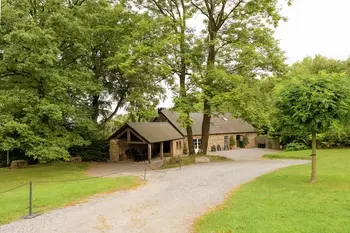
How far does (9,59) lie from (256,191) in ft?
53.0

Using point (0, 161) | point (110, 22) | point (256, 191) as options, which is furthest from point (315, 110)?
point (0, 161)

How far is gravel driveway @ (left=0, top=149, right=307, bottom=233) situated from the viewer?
8.51m

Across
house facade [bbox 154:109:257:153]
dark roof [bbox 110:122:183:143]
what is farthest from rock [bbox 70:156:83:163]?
house facade [bbox 154:109:257:153]

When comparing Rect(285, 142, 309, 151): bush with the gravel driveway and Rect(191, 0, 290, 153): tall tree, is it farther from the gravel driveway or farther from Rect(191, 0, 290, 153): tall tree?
the gravel driveway

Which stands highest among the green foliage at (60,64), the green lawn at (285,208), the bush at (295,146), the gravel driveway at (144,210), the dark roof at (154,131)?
the green foliage at (60,64)

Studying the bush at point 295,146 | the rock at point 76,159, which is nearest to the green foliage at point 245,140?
the bush at point 295,146

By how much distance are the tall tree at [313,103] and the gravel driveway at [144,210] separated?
13.4 feet

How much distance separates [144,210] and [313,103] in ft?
26.7

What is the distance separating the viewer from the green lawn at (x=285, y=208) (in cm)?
767

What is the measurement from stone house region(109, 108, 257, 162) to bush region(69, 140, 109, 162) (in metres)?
0.91

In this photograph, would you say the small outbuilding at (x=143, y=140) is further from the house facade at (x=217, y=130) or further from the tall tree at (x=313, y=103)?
the tall tree at (x=313, y=103)

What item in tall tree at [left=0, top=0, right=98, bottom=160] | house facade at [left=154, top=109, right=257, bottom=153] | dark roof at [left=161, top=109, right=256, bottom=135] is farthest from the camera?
dark roof at [left=161, top=109, right=256, bottom=135]

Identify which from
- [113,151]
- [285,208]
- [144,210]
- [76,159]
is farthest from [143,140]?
[285,208]

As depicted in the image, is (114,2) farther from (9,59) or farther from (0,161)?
(0,161)
